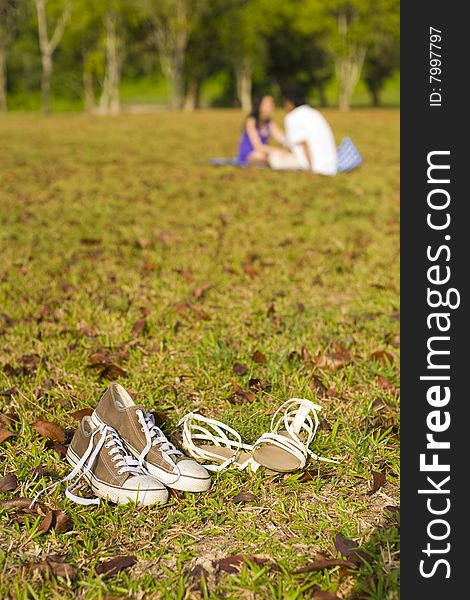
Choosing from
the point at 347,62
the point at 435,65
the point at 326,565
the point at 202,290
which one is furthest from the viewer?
the point at 347,62

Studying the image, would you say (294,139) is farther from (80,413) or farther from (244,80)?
(244,80)

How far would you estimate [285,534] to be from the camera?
2465 mm

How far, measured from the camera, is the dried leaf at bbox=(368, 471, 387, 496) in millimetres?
2705

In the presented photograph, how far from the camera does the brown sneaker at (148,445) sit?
270 centimetres

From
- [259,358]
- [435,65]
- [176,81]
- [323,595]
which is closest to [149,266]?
Result: [259,358]

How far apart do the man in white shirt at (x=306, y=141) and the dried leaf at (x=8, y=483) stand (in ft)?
30.1

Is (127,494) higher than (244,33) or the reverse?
the reverse

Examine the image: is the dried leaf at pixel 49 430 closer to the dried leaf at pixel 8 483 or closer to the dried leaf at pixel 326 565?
the dried leaf at pixel 8 483

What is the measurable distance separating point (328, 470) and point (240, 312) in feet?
6.67

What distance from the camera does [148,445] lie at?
2.79 metres

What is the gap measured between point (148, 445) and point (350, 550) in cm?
87

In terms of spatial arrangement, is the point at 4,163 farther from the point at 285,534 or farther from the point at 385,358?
the point at 285,534

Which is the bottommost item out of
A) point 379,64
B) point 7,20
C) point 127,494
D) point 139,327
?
point 127,494

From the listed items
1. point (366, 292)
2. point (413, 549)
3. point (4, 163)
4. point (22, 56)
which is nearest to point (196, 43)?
point (22, 56)
